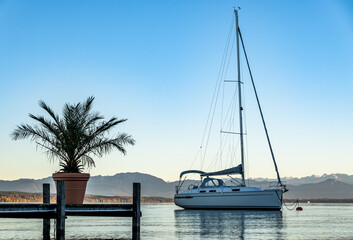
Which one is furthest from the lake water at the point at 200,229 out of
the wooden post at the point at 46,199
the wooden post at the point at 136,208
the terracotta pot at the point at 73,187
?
the wooden post at the point at 136,208

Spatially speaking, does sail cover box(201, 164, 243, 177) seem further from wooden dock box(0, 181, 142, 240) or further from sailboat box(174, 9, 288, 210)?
wooden dock box(0, 181, 142, 240)

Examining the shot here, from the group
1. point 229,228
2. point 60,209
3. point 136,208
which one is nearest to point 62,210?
point 60,209

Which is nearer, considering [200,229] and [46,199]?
[46,199]

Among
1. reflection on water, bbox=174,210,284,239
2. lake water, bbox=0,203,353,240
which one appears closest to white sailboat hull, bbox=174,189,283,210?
lake water, bbox=0,203,353,240

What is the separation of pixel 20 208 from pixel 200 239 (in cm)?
698

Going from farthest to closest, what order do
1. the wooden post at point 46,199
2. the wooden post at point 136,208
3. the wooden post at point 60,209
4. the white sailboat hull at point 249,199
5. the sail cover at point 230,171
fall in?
1. the white sailboat hull at point 249,199
2. the sail cover at point 230,171
3. the wooden post at point 46,199
4. the wooden post at point 136,208
5. the wooden post at point 60,209

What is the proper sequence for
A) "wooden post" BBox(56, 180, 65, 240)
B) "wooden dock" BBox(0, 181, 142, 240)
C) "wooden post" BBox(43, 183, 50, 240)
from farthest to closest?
"wooden post" BBox(43, 183, 50, 240), "wooden post" BBox(56, 180, 65, 240), "wooden dock" BBox(0, 181, 142, 240)

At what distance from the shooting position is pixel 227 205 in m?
44.6

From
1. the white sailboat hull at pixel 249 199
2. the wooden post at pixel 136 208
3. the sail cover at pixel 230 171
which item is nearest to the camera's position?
the wooden post at pixel 136 208

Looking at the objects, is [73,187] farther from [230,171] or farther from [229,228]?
[230,171]

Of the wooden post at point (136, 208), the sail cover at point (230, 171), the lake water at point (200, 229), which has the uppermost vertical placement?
the sail cover at point (230, 171)

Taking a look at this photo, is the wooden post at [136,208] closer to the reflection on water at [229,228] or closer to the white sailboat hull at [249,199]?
the reflection on water at [229,228]

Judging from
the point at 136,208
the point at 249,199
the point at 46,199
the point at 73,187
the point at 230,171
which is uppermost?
the point at 230,171

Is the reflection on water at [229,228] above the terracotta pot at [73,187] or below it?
below
